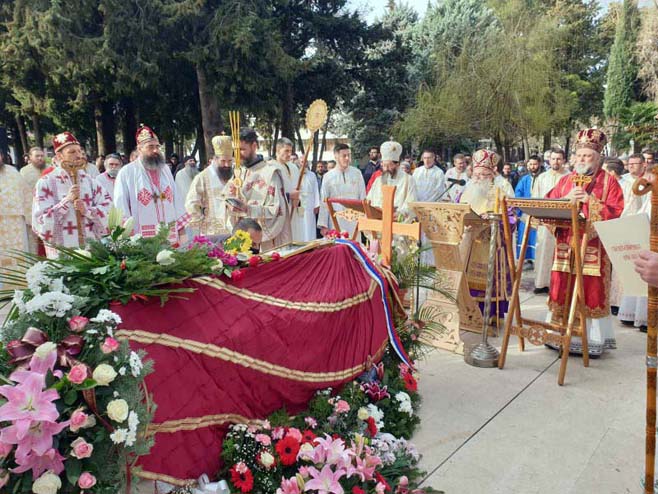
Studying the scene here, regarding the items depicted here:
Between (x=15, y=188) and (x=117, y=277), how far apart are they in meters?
5.43

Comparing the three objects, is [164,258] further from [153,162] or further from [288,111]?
[288,111]

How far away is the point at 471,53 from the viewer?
23422mm

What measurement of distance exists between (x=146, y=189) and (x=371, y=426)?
406cm

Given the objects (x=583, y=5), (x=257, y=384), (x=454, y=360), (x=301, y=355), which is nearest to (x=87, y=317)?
(x=257, y=384)

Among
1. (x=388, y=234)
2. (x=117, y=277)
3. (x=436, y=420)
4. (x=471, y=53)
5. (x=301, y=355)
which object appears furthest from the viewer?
(x=471, y=53)

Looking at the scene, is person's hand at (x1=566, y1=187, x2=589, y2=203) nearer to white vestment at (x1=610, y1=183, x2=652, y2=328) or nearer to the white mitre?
white vestment at (x1=610, y1=183, x2=652, y2=328)

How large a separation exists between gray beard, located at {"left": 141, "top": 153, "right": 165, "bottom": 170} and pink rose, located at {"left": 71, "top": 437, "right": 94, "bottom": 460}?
14.8 feet

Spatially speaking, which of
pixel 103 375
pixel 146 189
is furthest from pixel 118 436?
pixel 146 189

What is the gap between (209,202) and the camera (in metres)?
6.07

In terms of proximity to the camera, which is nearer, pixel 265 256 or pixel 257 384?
pixel 257 384

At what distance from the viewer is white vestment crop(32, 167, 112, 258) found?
5168mm

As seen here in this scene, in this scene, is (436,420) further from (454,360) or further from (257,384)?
(257,384)

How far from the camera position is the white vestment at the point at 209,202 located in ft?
19.8

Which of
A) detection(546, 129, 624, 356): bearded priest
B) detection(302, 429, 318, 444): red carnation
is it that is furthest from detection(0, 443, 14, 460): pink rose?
detection(546, 129, 624, 356): bearded priest
